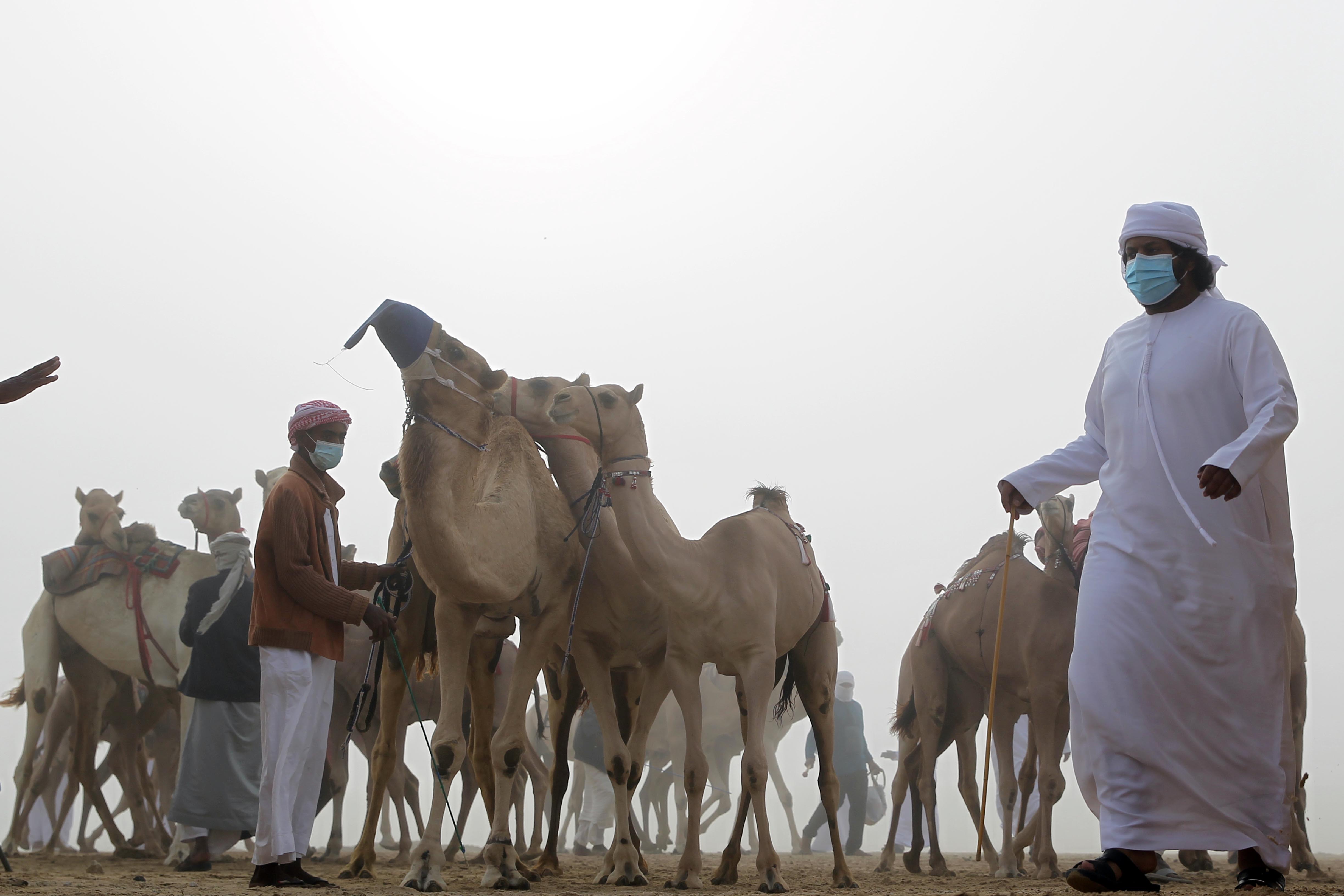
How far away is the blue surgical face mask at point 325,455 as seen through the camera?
7.20m

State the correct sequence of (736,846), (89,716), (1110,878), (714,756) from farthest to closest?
(714,756) < (89,716) < (736,846) < (1110,878)

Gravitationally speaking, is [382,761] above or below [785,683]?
below

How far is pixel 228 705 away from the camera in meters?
10.0

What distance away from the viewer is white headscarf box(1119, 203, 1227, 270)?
20.1 feet

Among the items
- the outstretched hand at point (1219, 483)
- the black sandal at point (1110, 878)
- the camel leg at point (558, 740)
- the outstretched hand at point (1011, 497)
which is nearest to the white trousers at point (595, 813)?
the camel leg at point (558, 740)

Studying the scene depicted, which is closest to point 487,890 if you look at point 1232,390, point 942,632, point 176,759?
point 1232,390

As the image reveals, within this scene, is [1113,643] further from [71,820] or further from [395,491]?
[71,820]

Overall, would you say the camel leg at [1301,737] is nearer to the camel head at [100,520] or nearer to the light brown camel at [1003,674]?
the light brown camel at [1003,674]

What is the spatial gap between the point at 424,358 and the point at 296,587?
1.81m

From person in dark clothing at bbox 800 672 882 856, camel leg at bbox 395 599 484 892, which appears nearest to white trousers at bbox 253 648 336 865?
camel leg at bbox 395 599 484 892

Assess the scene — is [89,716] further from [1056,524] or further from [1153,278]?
[1153,278]

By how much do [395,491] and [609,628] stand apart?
213 cm

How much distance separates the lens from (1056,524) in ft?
35.5


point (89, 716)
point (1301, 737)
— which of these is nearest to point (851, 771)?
point (1301, 737)
